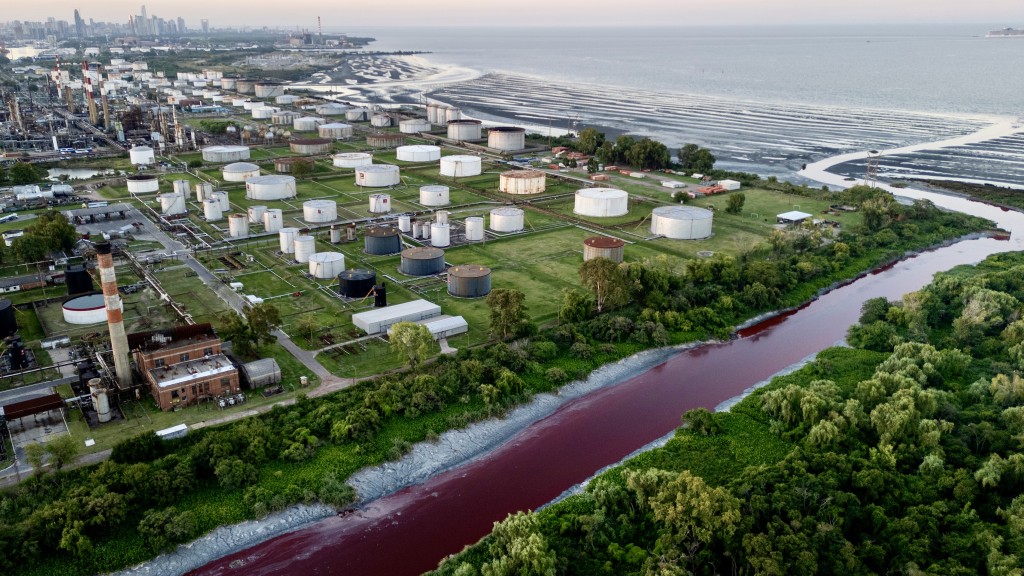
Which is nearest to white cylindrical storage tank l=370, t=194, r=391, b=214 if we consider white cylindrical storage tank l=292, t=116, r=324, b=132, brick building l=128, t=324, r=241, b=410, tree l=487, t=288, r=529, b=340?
tree l=487, t=288, r=529, b=340

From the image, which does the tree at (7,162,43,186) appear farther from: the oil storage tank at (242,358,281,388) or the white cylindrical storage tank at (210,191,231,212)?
the oil storage tank at (242,358,281,388)

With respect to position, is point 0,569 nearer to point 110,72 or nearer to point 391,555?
point 391,555

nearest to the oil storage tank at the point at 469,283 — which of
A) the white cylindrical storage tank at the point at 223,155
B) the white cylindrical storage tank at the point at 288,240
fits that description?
the white cylindrical storage tank at the point at 288,240

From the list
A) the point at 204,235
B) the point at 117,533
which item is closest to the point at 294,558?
the point at 117,533

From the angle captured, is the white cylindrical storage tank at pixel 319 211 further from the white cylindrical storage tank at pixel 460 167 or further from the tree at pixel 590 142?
the tree at pixel 590 142

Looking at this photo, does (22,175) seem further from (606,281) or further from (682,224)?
(682,224)

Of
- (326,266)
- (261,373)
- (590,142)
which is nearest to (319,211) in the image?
(326,266)

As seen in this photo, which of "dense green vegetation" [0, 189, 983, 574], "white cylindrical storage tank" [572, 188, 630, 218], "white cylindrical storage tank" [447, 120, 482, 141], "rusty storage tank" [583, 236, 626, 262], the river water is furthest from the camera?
"white cylindrical storage tank" [447, 120, 482, 141]
